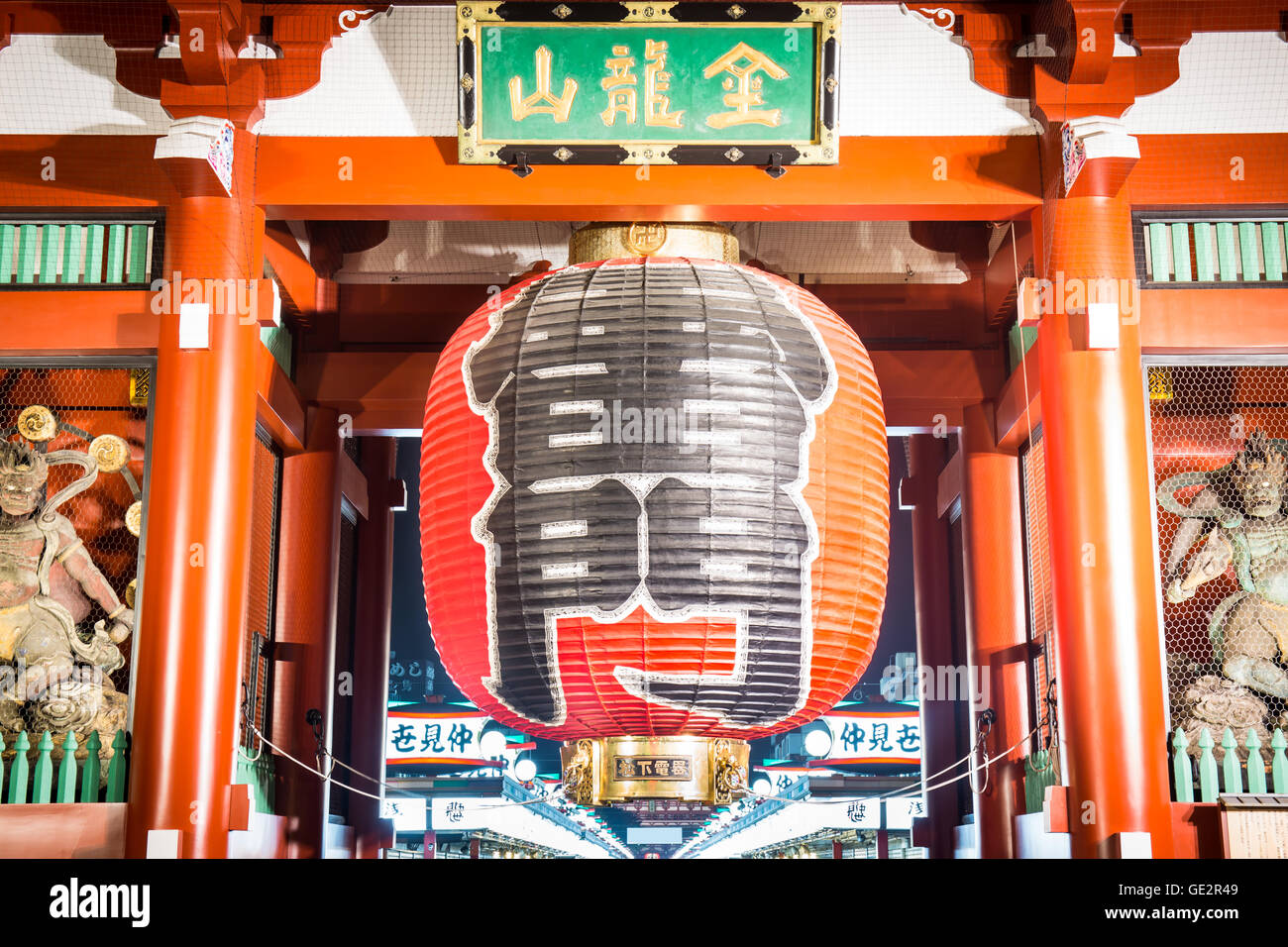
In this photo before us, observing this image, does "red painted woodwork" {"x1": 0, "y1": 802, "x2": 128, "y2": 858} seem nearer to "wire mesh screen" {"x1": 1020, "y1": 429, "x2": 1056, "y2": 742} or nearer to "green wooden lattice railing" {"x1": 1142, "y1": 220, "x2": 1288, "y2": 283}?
"wire mesh screen" {"x1": 1020, "y1": 429, "x2": 1056, "y2": 742}

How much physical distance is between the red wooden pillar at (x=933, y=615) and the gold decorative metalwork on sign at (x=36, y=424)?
13.8 ft

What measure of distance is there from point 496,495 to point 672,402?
59cm

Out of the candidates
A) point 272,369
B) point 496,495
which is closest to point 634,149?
point 496,495

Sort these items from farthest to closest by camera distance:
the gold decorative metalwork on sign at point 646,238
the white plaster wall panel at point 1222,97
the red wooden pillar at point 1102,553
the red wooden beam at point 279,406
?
the red wooden beam at point 279,406 → the white plaster wall panel at point 1222,97 → the gold decorative metalwork on sign at point 646,238 → the red wooden pillar at point 1102,553

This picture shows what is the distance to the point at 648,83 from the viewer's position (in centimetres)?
470

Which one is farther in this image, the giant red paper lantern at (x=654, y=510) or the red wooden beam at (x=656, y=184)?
the red wooden beam at (x=656, y=184)

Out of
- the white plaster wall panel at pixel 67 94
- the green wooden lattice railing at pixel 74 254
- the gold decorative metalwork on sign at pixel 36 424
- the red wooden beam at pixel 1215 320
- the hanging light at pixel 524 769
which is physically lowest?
the hanging light at pixel 524 769

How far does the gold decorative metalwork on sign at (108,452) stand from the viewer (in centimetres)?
518

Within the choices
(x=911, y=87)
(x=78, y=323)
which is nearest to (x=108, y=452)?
(x=78, y=323)

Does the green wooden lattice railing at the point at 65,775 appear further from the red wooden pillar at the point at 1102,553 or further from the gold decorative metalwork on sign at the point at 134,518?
the red wooden pillar at the point at 1102,553

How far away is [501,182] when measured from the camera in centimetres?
479

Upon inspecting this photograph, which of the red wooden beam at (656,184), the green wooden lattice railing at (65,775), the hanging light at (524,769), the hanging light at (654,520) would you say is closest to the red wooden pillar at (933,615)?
the red wooden beam at (656,184)

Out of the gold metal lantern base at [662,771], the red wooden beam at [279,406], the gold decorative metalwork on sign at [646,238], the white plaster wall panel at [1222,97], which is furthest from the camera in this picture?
the red wooden beam at [279,406]

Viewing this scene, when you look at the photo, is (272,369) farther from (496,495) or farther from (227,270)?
(496,495)
